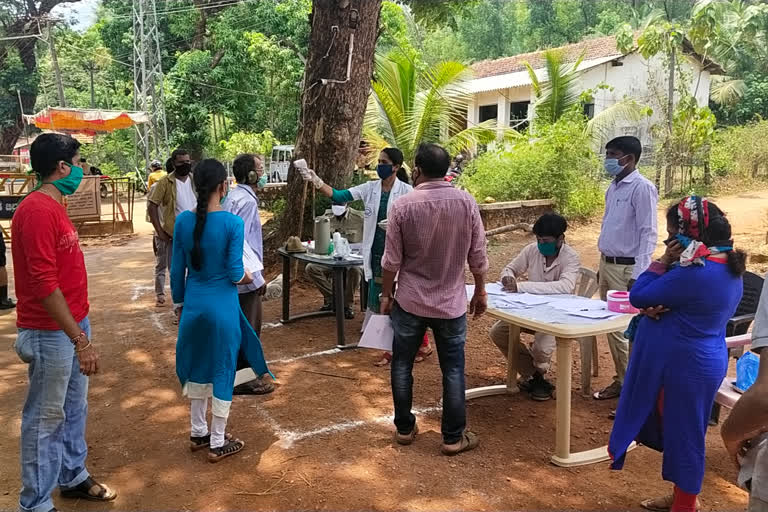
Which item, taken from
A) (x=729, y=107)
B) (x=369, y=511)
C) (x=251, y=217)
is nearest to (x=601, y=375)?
(x=369, y=511)

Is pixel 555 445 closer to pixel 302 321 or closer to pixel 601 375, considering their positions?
pixel 601 375

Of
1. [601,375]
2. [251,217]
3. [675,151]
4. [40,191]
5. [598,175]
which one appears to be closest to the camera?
[40,191]

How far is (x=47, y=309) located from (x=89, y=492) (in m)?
1.10

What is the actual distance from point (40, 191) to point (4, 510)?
164 centimetres

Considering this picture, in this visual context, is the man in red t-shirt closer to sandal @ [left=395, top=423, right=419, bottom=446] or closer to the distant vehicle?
sandal @ [left=395, top=423, right=419, bottom=446]

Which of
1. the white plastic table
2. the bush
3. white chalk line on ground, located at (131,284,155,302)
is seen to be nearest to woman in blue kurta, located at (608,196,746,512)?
the white plastic table

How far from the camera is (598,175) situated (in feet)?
43.4

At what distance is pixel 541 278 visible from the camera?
4.29 meters

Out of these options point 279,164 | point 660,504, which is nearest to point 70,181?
point 660,504

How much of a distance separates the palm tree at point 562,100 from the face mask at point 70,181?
12980mm

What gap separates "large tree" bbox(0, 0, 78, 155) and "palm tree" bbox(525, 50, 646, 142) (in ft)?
72.8

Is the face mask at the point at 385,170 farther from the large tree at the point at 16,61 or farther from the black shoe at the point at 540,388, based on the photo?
the large tree at the point at 16,61

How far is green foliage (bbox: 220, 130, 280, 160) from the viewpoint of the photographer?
71.6ft

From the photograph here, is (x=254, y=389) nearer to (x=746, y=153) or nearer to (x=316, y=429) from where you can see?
(x=316, y=429)
